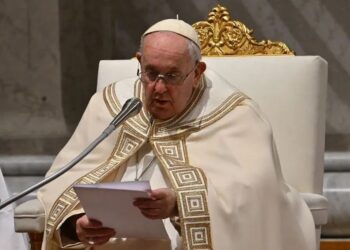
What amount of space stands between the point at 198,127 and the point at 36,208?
2.30ft

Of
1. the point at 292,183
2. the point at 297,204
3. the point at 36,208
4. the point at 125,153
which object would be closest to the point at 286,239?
the point at 297,204

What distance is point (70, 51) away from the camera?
558 cm

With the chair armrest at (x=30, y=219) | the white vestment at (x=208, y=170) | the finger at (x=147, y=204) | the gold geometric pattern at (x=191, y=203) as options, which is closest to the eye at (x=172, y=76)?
the white vestment at (x=208, y=170)

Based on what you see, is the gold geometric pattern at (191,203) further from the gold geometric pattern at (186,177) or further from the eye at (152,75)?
the eye at (152,75)

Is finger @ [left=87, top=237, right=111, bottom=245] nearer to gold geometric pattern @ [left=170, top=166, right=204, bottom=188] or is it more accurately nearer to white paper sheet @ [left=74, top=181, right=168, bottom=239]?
white paper sheet @ [left=74, top=181, right=168, bottom=239]

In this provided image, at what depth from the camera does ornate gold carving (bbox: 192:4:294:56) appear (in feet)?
14.7

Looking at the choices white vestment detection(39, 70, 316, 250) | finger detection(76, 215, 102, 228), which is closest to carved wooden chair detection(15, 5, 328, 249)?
white vestment detection(39, 70, 316, 250)

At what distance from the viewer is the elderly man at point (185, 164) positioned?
11.6 ft

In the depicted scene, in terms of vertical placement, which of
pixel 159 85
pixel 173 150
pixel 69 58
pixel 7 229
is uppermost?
pixel 69 58

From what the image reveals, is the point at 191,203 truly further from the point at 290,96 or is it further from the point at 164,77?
the point at 290,96

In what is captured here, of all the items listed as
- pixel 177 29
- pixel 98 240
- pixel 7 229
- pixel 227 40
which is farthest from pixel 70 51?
pixel 98 240

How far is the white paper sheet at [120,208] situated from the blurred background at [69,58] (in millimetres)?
2182

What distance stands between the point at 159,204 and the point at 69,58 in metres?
2.39

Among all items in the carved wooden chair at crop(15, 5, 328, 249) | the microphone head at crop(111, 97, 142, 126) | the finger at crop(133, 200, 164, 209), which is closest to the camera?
the microphone head at crop(111, 97, 142, 126)
